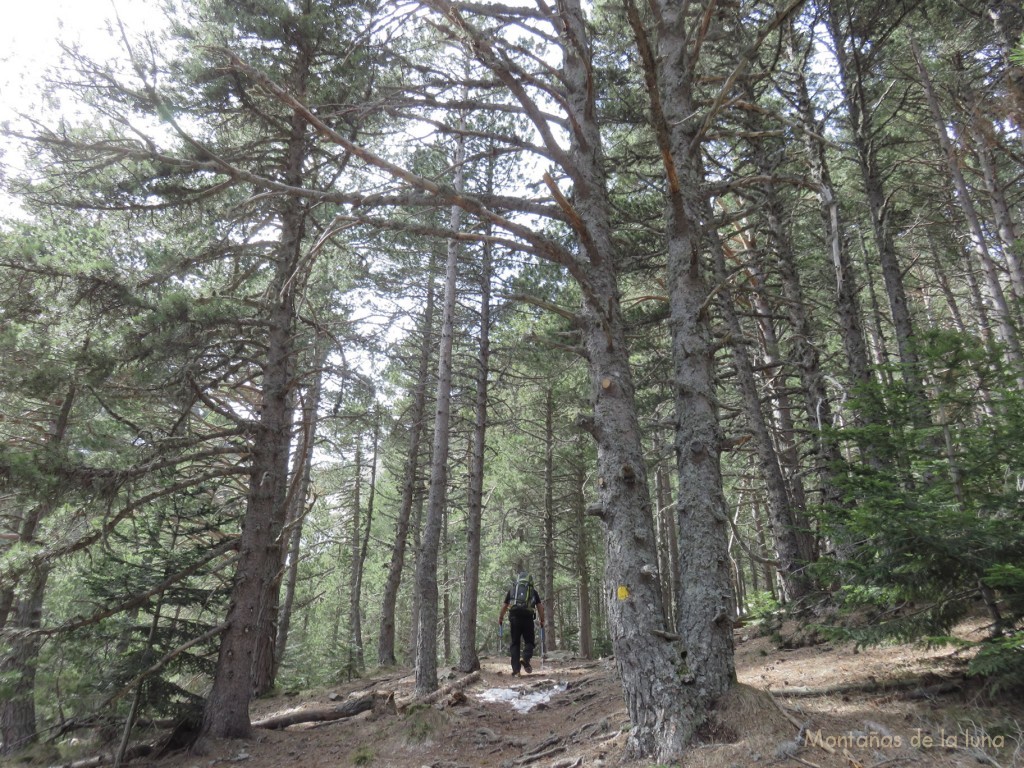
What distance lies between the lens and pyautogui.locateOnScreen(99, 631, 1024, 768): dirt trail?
10.9 feet

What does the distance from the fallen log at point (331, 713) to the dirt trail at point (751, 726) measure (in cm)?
12

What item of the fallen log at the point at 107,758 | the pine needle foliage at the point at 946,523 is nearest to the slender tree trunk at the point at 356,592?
the fallen log at the point at 107,758

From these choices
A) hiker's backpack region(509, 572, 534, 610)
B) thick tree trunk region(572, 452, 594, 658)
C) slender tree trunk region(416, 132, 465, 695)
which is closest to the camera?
slender tree trunk region(416, 132, 465, 695)

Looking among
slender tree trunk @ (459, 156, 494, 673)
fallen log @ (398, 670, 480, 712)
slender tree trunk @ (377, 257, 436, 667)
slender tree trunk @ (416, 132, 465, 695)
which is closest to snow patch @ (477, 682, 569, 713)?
fallen log @ (398, 670, 480, 712)

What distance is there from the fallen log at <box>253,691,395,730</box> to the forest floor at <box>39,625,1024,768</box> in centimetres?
11

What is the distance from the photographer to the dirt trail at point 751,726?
3324mm

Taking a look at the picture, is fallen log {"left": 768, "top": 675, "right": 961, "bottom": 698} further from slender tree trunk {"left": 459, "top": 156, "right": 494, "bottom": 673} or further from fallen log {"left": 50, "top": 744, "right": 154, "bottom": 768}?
slender tree trunk {"left": 459, "top": 156, "right": 494, "bottom": 673}

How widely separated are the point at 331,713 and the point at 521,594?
12.4ft

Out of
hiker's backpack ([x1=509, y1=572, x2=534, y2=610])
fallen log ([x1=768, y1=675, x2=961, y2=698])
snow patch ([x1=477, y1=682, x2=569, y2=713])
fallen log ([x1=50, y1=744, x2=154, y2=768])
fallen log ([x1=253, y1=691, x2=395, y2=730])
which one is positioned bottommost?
fallen log ([x1=50, y1=744, x2=154, y2=768])

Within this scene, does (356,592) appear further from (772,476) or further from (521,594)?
(772,476)

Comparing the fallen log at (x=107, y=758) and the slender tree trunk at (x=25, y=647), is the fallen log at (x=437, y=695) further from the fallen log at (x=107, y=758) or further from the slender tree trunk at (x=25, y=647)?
the slender tree trunk at (x=25, y=647)

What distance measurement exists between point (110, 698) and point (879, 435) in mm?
8452

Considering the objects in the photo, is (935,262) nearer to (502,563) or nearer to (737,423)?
A: (737,423)

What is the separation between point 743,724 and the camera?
3713 mm
